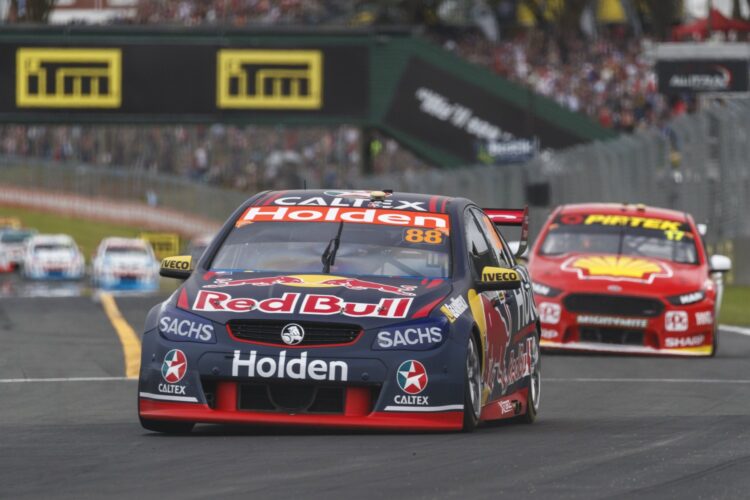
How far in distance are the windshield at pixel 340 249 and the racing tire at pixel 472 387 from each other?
1.99 ft

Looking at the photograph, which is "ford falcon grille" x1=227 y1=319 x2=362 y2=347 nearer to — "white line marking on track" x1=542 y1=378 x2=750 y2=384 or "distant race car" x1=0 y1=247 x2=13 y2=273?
"white line marking on track" x1=542 y1=378 x2=750 y2=384

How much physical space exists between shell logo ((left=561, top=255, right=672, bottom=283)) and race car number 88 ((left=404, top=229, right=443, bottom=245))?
269 inches

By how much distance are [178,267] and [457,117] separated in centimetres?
3717

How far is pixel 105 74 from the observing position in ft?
149

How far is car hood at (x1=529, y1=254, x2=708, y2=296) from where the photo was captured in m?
16.7

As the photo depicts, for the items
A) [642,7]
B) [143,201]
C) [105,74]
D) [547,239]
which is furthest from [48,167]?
[547,239]

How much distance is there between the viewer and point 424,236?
10078 millimetres

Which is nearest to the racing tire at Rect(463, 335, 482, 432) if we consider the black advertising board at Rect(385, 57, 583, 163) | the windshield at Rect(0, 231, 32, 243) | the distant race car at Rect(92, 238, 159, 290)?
the distant race car at Rect(92, 238, 159, 290)

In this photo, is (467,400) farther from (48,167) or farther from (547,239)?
(48,167)

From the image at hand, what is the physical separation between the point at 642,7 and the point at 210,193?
1340cm

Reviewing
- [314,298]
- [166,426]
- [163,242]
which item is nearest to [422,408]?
[314,298]

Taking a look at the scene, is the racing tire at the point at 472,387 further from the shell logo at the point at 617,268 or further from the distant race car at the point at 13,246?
the distant race car at the point at 13,246

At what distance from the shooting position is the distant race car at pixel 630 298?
16.5m

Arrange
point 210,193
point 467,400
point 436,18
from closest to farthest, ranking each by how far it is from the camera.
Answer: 1. point 467,400
2. point 210,193
3. point 436,18
